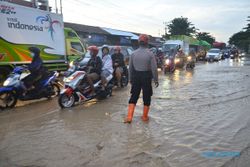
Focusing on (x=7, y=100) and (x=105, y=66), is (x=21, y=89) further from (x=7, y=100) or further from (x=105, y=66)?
(x=105, y=66)

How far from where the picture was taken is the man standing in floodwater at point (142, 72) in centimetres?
764

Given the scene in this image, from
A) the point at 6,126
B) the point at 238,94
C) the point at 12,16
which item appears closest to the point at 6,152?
the point at 6,126

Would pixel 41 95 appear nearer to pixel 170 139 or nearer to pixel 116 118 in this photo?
pixel 116 118

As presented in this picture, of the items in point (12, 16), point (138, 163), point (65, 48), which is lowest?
point (138, 163)

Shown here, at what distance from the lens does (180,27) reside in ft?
288

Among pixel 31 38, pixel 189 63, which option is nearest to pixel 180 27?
pixel 189 63

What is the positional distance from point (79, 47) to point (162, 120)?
13.7 m

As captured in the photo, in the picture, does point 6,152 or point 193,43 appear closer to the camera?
point 6,152

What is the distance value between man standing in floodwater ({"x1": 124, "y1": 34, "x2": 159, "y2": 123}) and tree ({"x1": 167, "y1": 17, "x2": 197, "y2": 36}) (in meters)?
80.9

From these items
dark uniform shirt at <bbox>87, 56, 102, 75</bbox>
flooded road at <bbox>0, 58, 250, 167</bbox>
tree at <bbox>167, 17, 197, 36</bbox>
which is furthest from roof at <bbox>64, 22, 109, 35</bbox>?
tree at <bbox>167, 17, 197, 36</bbox>

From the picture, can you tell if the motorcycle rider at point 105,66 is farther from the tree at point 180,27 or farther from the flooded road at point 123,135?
the tree at point 180,27

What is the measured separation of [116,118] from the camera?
8086 millimetres

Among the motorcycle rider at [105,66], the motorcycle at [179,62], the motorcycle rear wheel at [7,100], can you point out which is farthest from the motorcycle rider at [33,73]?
the motorcycle at [179,62]

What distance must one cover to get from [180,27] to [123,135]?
3298 inches
